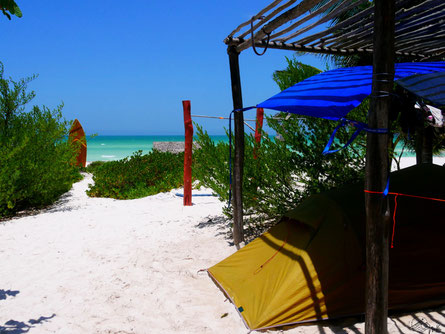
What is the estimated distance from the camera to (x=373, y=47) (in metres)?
2.45

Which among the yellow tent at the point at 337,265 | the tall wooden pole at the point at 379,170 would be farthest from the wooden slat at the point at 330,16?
the yellow tent at the point at 337,265

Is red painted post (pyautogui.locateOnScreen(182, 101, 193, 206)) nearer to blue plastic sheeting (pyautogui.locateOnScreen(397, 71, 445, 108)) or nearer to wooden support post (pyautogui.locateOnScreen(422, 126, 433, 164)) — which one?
wooden support post (pyautogui.locateOnScreen(422, 126, 433, 164))

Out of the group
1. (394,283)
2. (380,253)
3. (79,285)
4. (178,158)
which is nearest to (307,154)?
(394,283)

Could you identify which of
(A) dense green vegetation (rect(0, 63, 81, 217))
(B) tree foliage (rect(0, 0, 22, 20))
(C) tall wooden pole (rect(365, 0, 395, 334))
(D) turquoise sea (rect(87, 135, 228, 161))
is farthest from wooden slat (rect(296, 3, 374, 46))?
(D) turquoise sea (rect(87, 135, 228, 161))

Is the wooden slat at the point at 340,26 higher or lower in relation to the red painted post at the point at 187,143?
higher

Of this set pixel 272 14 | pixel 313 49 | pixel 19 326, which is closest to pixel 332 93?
pixel 272 14

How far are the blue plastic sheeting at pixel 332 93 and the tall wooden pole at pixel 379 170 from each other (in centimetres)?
10

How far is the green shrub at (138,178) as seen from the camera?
1090 centimetres

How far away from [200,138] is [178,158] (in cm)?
823

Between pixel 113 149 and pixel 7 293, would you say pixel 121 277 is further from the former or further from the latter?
pixel 113 149

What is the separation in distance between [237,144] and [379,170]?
9.65 feet

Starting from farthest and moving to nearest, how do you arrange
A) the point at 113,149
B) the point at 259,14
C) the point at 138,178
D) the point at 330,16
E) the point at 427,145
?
the point at 113,149, the point at 138,178, the point at 427,145, the point at 259,14, the point at 330,16

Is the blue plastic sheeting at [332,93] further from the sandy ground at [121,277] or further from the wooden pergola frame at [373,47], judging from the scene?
the sandy ground at [121,277]

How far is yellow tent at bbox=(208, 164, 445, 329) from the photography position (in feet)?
11.0
